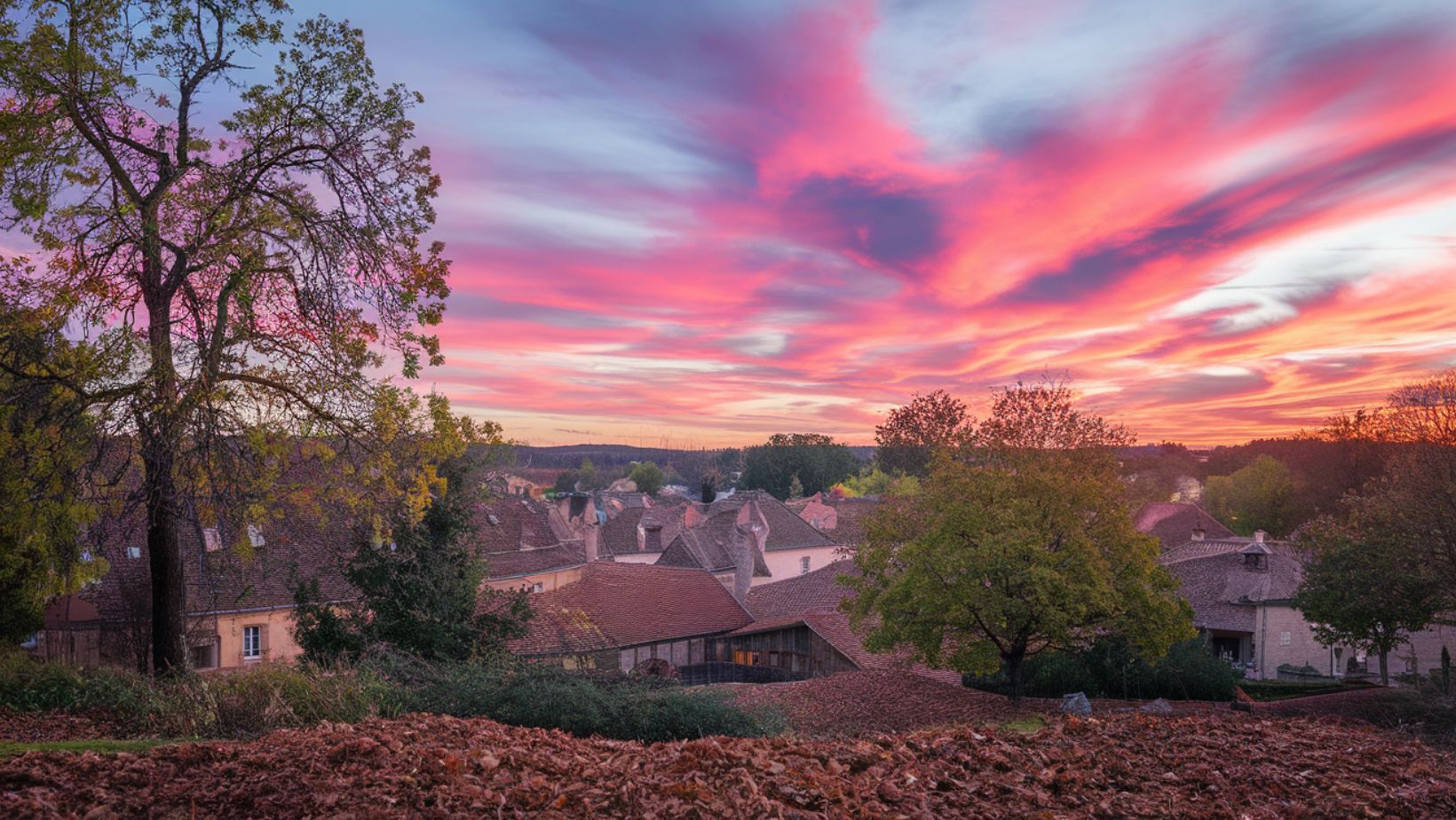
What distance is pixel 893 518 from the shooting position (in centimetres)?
2692

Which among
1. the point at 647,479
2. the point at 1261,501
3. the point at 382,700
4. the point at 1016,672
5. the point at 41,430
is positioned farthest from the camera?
the point at 647,479

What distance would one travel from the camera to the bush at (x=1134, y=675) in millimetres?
28688

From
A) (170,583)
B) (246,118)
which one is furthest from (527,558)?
(246,118)

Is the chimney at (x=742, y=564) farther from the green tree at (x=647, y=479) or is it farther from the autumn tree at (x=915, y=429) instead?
the green tree at (x=647, y=479)

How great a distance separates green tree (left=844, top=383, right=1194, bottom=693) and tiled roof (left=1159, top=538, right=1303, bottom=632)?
20.1 meters

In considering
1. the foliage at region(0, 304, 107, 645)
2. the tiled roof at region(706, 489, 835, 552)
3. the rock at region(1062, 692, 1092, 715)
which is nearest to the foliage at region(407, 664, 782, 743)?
the foliage at region(0, 304, 107, 645)

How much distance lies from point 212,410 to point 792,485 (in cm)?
9771

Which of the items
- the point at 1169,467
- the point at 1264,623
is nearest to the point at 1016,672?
the point at 1264,623

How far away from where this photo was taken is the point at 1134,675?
2881cm

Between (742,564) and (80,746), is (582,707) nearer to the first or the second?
(80,746)

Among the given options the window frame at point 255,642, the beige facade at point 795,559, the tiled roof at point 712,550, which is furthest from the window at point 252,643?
the beige facade at point 795,559

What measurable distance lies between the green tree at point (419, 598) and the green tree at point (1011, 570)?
11.1 meters

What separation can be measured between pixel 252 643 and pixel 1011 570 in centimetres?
2572

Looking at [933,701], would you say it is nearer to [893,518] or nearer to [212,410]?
[893,518]
